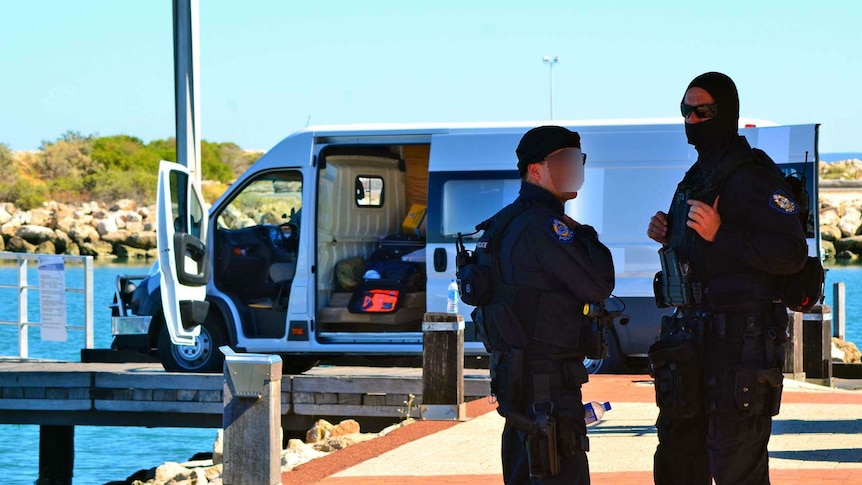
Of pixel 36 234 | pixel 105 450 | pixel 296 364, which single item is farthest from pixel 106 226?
pixel 296 364

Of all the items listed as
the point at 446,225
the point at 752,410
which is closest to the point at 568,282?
the point at 752,410

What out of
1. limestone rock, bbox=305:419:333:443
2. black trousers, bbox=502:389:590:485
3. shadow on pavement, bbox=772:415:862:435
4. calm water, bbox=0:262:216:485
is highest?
black trousers, bbox=502:389:590:485

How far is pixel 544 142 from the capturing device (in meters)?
5.44

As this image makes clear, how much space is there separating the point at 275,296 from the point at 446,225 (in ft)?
6.14

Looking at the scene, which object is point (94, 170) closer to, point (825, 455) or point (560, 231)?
point (825, 455)

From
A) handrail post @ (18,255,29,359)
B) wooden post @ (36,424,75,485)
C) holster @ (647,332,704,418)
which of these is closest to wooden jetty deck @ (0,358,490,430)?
wooden post @ (36,424,75,485)

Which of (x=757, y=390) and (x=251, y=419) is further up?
(x=757, y=390)

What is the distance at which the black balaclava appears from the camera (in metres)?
5.46

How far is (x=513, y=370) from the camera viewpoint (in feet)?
17.7

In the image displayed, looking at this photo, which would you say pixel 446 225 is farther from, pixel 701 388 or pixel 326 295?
pixel 701 388

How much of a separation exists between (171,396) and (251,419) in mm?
6304

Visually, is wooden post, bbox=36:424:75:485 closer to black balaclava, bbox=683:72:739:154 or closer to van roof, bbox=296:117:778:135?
van roof, bbox=296:117:778:135

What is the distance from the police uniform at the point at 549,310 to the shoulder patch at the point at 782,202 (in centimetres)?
64

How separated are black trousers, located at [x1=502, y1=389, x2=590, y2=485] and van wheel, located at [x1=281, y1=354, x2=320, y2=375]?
8533mm
